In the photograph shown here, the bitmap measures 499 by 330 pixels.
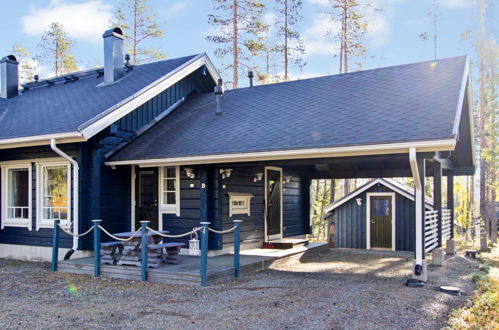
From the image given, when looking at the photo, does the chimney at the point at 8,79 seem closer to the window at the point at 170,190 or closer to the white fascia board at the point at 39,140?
the white fascia board at the point at 39,140

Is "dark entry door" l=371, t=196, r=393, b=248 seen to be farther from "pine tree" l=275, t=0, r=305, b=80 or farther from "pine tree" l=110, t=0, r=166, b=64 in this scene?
"pine tree" l=110, t=0, r=166, b=64

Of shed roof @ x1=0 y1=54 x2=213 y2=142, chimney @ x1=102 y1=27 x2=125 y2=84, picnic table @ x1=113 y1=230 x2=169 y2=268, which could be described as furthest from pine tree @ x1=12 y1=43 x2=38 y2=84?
picnic table @ x1=113 y1=230 x2=169 y2=268

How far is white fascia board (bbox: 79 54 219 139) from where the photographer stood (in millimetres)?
8859

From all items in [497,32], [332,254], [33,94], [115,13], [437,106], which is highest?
[115,13]

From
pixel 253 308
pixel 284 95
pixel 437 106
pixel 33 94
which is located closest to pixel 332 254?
pixel 284 95

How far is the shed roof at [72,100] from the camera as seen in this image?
9.48 meters

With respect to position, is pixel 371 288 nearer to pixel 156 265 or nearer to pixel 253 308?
pixel 253 308

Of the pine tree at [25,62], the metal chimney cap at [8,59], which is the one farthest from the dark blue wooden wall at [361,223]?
the pine tree at [25,62]

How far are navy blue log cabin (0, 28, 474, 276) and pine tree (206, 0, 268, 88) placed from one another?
8.85 meters

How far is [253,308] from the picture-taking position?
19.2 feet

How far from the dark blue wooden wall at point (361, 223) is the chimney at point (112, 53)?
7.32 m

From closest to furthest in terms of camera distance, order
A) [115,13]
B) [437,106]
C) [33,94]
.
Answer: [437,106]
[33,94]
[115,13]

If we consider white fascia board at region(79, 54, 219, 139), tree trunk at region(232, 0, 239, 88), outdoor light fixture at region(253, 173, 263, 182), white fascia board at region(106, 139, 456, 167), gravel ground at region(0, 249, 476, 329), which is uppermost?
tree trunk at region(232, 0, 239, 88)

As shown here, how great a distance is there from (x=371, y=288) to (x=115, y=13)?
71.2ft
